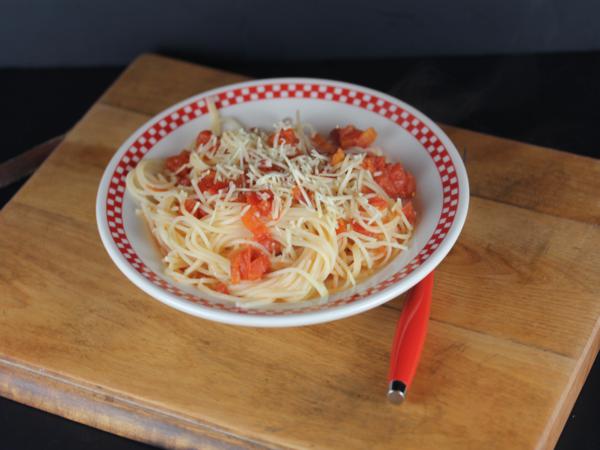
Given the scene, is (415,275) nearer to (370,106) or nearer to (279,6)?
(370,106)

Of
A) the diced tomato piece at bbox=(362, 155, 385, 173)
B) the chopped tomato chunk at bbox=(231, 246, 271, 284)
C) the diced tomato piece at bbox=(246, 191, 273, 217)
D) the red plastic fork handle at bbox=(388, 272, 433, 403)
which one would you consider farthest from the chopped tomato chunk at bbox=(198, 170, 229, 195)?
the red plastic fork handle at bbox=(388, 272, 433, 403)

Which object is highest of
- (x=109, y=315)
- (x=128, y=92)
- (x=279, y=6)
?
(x=279, y=6)

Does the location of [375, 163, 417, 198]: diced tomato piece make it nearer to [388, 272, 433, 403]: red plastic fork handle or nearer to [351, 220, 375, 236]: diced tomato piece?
[351, 220, 375, 236]: diced tomato piece

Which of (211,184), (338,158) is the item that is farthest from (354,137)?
(211,184)

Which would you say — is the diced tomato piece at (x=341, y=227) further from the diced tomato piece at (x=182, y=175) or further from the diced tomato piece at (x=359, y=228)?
the diced tomato piece at (x=182, y=175)

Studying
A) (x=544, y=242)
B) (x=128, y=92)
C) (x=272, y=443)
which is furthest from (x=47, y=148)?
(x=544, y=242)
